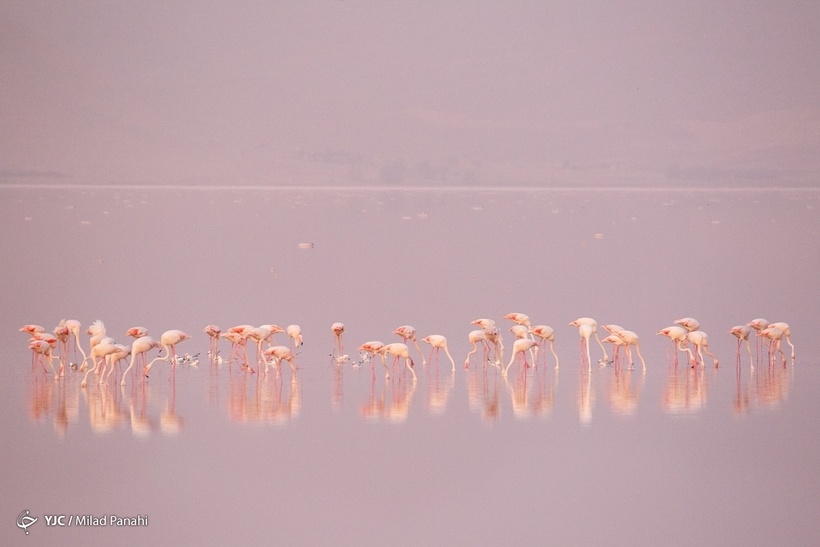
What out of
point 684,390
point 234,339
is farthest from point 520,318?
point 234,339

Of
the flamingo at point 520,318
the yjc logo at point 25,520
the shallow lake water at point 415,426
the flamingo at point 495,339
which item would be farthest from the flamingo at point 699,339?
the yjc logo at point 25,520

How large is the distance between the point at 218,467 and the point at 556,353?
432 cm

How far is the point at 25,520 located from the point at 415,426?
8.38 ft

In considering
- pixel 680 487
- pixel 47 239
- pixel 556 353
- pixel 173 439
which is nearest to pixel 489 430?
pixel 680 487

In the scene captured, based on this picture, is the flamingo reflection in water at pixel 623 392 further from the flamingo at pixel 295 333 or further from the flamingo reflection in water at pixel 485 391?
the flamingo at pixel 295 333

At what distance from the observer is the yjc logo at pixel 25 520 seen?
19.0 feet

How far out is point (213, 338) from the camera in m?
9.57

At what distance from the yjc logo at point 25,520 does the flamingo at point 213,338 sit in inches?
136

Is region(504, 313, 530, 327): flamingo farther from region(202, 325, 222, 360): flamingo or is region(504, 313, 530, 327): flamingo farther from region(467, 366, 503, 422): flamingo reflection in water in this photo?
region(202, 325, 222, 360): flamingo

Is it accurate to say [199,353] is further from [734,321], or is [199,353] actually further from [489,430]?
[734,321]

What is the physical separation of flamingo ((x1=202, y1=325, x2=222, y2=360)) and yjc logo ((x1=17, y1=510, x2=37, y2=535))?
3.46 metres

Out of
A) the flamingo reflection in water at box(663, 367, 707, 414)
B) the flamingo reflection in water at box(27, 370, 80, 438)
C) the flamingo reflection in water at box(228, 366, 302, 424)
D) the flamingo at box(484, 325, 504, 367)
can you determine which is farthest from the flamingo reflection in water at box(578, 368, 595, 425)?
the flamingo reflection in water at box(27, 370, 80, 438)

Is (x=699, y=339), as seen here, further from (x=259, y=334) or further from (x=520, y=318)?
(x=259, y=334)

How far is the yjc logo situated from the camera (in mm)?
5801
